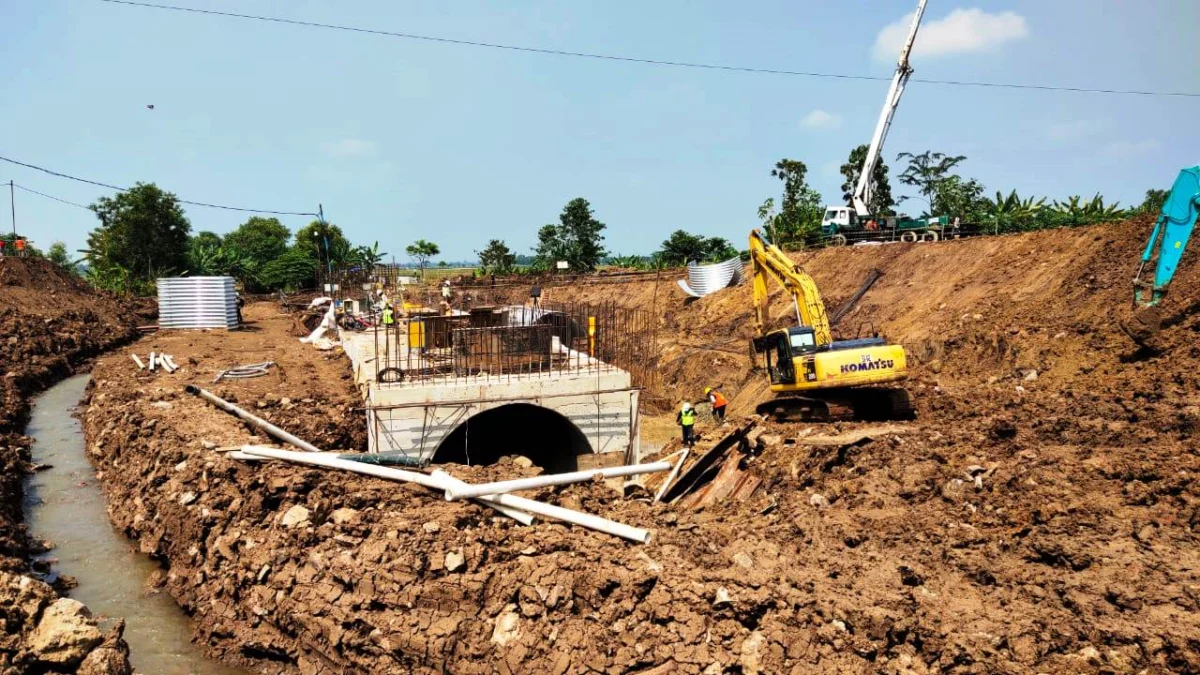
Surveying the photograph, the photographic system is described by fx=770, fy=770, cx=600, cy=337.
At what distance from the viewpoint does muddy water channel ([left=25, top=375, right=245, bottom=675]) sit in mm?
8422

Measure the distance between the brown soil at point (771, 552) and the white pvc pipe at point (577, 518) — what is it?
153 mm

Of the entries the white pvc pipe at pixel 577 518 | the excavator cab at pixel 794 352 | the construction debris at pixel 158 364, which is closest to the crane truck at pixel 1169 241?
the excavator cab at pixel 794 352

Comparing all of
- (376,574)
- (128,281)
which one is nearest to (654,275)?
(128,281)

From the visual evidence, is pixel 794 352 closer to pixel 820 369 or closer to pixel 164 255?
pixel 820 369

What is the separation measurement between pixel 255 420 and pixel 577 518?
24.1ft

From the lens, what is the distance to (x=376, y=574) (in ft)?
25.5

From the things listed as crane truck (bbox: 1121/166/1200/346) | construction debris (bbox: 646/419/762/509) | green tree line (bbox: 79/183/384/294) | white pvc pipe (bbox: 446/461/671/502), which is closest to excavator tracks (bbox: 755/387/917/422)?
construction debris (bbox: 646/419/762/509)

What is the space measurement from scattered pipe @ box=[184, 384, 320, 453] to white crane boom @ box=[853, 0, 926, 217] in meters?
27.4

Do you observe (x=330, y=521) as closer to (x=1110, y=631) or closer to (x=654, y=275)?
(x=1110, y=631)

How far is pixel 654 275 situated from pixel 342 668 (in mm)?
37156

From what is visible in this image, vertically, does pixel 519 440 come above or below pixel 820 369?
below

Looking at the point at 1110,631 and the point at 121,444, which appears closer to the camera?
the point at 1110,631

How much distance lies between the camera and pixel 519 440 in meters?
17.7

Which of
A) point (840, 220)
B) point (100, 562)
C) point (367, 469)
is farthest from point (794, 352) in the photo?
point (840, 220)
